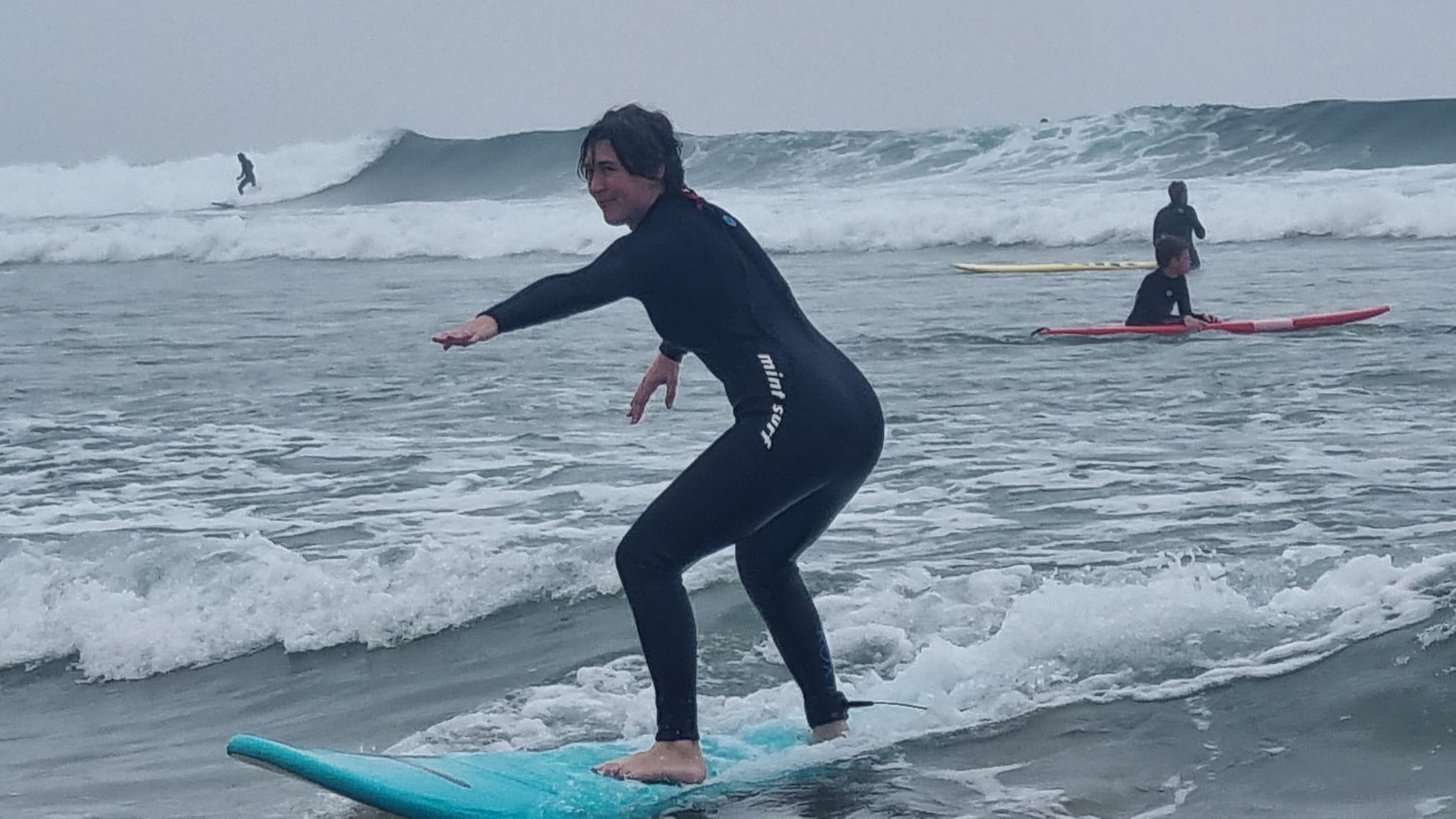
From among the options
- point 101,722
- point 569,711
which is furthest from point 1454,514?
point 101,722

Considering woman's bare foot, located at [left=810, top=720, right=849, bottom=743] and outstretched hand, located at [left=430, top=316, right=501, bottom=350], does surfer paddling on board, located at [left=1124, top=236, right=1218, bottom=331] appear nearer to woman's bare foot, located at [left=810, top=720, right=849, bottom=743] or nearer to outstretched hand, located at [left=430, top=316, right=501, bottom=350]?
woman's bare foot, located at [left=810, top=720, right=849, bottom=743]

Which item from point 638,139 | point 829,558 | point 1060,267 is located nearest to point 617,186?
point 638,139

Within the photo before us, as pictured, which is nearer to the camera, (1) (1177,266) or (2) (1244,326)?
(2) (1244,326)

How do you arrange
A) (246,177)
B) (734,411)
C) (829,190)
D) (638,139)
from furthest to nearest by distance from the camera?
(246,177)
(829,190)
(734,411)
(638,139)

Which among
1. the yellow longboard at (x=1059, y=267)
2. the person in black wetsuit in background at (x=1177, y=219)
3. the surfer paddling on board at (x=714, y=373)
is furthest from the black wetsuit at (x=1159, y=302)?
the surfer paddling on board at (x=714, y=373)

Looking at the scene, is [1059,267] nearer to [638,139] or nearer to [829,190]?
[829,190]

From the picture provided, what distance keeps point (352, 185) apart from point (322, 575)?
34.1 metres

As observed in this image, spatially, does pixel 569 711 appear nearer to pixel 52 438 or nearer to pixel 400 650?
pixel 400 650

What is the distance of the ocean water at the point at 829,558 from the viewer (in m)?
4.41

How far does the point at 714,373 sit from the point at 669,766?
0.91 m

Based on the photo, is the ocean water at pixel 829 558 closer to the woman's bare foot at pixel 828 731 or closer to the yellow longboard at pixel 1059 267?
the woman's bare foot at pixel 828 731

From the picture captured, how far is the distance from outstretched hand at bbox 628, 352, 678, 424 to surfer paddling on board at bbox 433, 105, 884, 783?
0.98 feet

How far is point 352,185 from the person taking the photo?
129 ft

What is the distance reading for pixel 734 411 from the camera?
3.88 m
